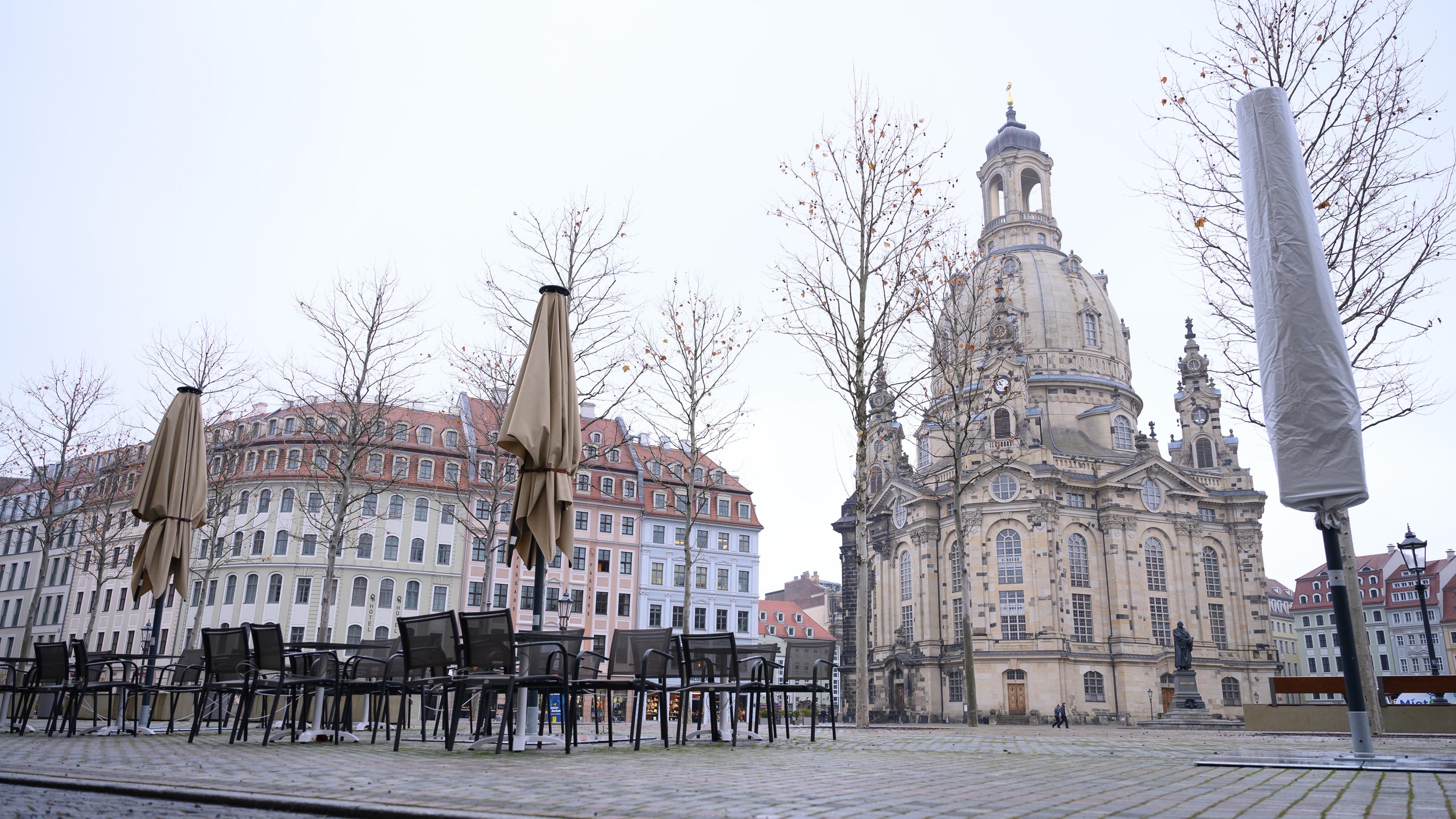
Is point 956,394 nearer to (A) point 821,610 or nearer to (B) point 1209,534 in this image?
(B) point 1209,534

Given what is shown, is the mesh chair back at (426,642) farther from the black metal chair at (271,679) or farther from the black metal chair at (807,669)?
the black metal chair at (807,669)

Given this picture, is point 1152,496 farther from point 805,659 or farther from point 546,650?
point 546,650

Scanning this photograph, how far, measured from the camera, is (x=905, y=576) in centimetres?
6481

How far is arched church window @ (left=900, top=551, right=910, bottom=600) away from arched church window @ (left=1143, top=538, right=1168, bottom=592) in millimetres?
14824

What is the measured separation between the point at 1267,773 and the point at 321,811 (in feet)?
19.8

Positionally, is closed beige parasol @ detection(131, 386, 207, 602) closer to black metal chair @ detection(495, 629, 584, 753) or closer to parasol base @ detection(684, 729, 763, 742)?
black metal chair @ detection(495, 629, 584, 753)

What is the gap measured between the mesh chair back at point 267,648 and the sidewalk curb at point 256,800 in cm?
376

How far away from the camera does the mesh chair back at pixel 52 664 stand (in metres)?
10.7

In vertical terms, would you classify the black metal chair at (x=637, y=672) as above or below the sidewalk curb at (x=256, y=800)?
above

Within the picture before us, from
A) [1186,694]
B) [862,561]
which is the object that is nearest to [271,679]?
[862,561]

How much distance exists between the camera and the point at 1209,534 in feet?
204

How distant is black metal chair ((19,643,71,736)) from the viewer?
10.5 meters

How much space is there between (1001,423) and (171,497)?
56.5 meters

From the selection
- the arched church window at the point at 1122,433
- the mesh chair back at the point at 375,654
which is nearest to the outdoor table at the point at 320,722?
the mesh chair back at the point at 375,654
